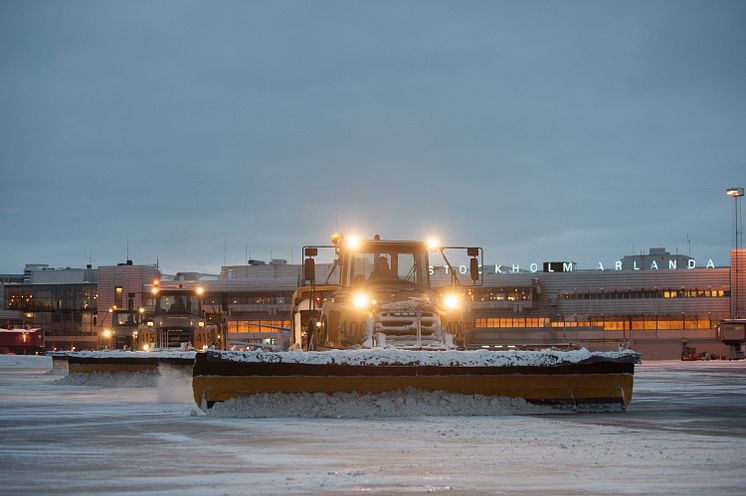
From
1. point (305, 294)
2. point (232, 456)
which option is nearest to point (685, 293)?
point (305, 294)

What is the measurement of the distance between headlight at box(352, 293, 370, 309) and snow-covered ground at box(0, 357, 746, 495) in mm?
2361

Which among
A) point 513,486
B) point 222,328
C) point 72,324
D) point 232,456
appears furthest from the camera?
point 72,324

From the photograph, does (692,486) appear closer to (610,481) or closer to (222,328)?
(610,481)

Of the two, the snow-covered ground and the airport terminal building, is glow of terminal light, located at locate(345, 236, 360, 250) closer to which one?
the snow-covered ground

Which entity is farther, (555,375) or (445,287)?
(445,287)

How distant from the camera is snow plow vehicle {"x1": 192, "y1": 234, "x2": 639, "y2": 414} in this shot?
14406 millimetres

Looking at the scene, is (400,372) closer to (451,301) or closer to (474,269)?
(474,269)

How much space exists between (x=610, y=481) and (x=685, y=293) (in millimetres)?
100241

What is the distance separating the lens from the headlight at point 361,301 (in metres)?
16.2

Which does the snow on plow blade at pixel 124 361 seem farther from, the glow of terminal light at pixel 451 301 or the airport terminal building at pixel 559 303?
the airport terminal building at pixel 559 303

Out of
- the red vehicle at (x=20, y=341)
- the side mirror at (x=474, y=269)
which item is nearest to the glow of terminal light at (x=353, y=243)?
the side mirror at (x=474, y=269)

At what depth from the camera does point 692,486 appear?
26.7ft

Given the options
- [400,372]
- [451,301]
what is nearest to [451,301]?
[451,301]

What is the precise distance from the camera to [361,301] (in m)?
16.3
